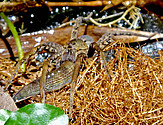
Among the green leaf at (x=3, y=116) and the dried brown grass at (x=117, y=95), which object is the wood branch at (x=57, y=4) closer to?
the dried brown grass at (x=117, y=95)

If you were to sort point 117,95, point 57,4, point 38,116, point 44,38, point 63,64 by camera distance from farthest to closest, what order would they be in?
point 57,4 → point 44,38 → point 63,64 → point 117,95 → point 38,116

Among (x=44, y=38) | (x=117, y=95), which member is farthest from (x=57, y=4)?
(x=117, y=95)

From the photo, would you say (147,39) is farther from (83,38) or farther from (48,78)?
(48,78)

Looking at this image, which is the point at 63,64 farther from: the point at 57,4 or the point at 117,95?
the point at 57,4

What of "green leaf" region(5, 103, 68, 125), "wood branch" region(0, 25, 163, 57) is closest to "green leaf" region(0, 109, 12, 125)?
"green leaf" region(5, 103, 68, 125)

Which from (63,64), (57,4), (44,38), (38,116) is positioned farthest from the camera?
(57,4)

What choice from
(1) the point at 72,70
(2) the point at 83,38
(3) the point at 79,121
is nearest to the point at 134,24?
(2) the point at 83,38

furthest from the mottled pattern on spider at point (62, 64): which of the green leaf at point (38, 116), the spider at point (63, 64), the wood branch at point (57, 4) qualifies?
the wood branch at point (57, 4)
